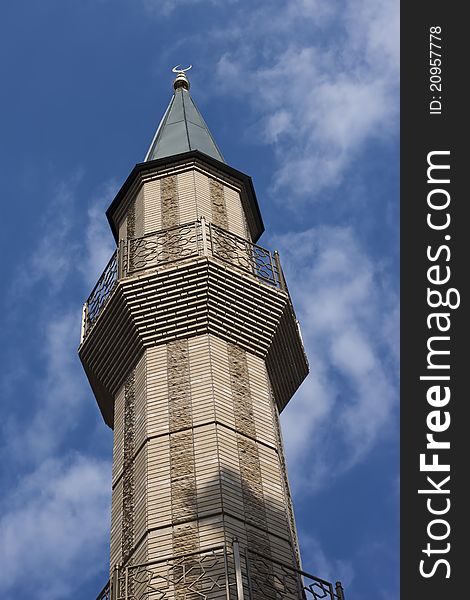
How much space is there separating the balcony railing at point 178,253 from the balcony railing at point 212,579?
588 cm

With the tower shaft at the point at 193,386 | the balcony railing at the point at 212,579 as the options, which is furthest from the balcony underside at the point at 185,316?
the balcony railing at the point at 212,579

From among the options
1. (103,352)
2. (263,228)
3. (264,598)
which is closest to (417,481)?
(264,598)

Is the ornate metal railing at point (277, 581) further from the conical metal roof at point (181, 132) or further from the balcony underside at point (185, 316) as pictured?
the conical metal roof at point (181, 132)

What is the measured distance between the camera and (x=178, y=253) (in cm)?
1844

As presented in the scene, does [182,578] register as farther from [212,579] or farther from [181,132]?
[181,132]

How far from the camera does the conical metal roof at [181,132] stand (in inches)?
886

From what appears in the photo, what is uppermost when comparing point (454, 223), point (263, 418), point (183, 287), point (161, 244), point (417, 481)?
point (161, 244)

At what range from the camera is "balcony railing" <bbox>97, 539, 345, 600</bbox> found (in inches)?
515

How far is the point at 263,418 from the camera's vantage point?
54.8ft

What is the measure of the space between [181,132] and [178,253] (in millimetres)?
5708

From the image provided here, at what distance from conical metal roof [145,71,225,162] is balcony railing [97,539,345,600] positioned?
1078 cm

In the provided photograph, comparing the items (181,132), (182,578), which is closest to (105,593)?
(182,578)

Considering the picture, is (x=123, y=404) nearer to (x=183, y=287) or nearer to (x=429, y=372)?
(x=183, y=287)

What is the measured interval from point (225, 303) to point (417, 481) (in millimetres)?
6114
